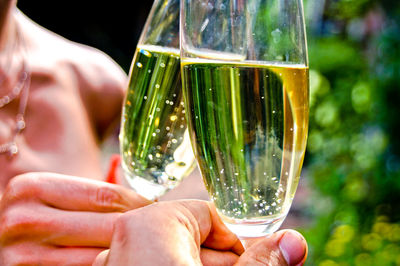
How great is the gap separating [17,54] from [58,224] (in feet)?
4.41

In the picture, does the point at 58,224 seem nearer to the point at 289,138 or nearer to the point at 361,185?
the point at 289,138

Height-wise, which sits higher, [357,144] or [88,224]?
[88,224]

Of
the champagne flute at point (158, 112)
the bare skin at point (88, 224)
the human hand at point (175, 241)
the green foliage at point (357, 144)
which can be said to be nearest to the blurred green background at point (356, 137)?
the green foliage at point (357, 144)

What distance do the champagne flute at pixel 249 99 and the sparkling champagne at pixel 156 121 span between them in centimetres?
22

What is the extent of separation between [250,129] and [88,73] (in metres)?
A: 1.70

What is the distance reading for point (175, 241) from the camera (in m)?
0.82

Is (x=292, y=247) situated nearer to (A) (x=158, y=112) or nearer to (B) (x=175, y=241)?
(B) (x=175, y=241)

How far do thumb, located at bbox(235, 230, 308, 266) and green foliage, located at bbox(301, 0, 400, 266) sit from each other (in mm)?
2158

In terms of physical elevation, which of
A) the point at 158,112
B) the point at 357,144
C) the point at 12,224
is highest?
the point at 158,112

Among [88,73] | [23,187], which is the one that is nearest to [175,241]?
[23,187]

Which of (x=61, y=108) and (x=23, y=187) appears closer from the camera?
(x=23, y=187)

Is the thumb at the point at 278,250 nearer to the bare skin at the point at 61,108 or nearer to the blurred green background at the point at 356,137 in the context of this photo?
the bare skin at the point at 61,108

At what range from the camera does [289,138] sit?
35.3 inches

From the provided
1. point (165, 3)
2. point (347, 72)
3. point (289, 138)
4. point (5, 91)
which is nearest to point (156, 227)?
point (289, 138)
